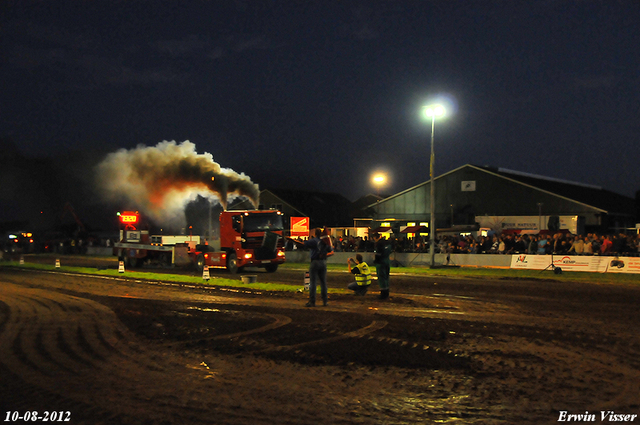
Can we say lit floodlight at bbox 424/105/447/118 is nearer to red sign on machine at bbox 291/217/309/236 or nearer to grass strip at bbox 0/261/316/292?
red sign on machine at bbox 291/217/309/236

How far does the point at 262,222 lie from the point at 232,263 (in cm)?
256

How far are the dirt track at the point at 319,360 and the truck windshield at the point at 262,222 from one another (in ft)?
35.7

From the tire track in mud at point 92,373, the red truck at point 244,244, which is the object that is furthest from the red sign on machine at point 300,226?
the tire track in mud at point 92,373

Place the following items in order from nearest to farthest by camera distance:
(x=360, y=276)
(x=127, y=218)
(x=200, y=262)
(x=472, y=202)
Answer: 1. (x=360, y=276)
2. (x=200, y=262)
3. (x=127, y=218)
4. (x=472, y=202)

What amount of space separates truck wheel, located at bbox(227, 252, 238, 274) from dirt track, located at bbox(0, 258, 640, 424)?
11.1 meters

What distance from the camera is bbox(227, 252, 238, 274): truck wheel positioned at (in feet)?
88.3

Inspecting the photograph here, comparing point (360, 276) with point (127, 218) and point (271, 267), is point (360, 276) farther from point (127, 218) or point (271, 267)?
point (127, 218)

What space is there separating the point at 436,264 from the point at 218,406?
26552 mm

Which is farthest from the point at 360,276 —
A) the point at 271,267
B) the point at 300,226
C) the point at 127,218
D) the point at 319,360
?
the point at 127,218

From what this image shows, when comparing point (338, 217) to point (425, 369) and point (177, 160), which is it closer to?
point (177, 160)

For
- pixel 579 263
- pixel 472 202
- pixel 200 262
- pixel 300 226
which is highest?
pixel 472 202

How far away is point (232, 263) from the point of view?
2720cm

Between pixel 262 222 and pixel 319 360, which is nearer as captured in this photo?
pixel 319 360

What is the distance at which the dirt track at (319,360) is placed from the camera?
614cm
